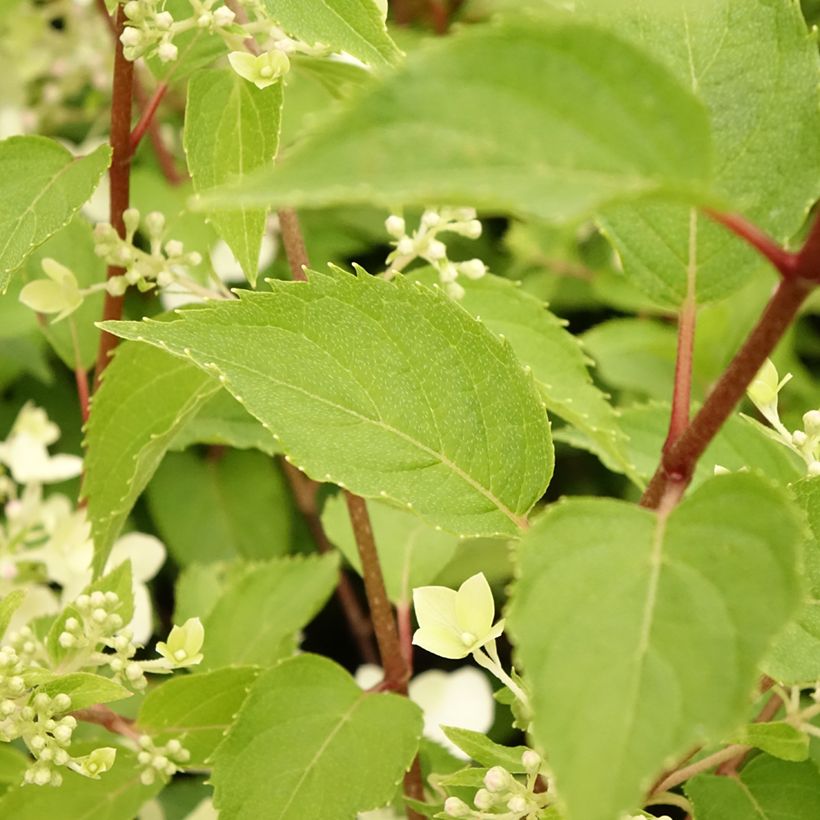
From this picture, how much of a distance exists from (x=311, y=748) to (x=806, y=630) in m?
0.29

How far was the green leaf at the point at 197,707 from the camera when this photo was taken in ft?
2.15

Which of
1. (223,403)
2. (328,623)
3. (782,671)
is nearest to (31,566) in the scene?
(223,403)

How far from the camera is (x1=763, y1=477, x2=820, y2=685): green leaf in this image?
469mm

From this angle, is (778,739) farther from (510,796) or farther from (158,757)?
(158,757)

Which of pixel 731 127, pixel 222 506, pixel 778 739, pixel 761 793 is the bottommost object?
pixel 222 506

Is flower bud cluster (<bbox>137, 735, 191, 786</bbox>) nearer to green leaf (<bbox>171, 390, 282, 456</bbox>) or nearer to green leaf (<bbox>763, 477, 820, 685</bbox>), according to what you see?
green leaf (<bbox>171, 390, 282, 456</bbox>)

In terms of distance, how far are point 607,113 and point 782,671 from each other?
27cm

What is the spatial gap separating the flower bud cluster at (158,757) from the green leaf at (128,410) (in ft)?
0.36

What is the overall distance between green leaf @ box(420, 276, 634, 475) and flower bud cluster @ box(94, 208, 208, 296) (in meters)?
0.19

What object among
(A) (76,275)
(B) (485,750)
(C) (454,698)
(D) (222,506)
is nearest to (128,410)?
(A) (76,275)

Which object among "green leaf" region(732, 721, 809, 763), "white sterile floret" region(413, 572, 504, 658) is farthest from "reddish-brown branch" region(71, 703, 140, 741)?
"green leaf" region(732, 721, 809, 763)

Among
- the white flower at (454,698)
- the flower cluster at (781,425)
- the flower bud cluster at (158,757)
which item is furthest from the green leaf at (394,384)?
the white flower at (454,698)

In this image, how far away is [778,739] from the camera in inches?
19.5

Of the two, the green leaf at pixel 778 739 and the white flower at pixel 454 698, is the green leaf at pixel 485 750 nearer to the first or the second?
the green leaf at pixel 778 739
